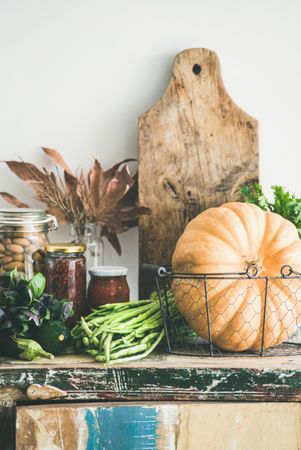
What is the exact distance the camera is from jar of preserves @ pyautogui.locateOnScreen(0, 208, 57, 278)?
1424 millimetres

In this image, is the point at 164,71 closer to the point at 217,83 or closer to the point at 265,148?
the point at 217,83

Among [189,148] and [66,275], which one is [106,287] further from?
[189,148]

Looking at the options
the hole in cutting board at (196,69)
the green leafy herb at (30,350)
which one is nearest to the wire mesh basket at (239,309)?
the green leafy herb at (30,350)

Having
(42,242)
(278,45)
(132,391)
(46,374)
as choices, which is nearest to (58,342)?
(46,374)

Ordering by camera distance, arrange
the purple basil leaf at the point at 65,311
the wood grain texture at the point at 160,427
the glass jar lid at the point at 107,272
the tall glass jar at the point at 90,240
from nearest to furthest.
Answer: the wood grain texture at the point at 160,427 < the purple basil leaf at the point at 65,311 < the glass jar lid at the point at 107,272 < the tall glass jar at the point at 90,240

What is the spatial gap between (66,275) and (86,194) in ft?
1.06

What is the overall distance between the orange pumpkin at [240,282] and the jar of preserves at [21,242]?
14.0 inches

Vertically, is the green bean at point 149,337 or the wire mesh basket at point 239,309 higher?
the wire mesh basket at point 239,309

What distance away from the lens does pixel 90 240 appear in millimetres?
1620

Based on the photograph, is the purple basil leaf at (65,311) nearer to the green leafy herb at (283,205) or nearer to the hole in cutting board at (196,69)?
the green leafy herb at (283,205)

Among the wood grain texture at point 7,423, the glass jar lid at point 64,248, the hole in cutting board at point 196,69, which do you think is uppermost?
the hole in cutting board at point 196,69

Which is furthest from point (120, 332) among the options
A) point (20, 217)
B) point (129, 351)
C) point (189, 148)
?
point (189, 148)

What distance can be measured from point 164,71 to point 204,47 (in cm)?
13

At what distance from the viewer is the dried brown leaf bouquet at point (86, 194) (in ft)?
5.31
